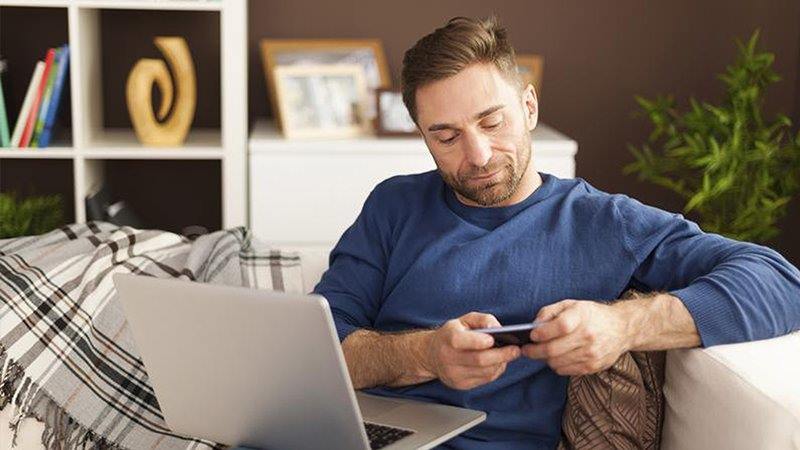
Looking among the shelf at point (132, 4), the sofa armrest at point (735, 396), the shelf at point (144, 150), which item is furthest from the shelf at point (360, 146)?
the sofa armrest at point (735, 396)

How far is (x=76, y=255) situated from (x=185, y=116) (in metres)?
1.40

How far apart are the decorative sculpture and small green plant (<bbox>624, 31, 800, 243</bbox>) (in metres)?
1.37

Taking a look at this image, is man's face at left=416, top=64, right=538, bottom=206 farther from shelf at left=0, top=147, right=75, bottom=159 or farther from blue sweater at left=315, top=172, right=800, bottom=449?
shelf at left=0, top=147, right=75, bottom=159

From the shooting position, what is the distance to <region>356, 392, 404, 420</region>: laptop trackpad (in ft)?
6.67

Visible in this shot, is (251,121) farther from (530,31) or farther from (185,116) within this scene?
(530,31)

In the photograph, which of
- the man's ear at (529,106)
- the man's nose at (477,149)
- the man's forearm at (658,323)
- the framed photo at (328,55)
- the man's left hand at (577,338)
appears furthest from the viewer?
the framed photo at (328,55)

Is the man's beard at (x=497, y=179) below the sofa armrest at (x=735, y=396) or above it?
above

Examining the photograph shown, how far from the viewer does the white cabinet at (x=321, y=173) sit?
3844 mm

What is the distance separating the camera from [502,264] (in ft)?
7.13

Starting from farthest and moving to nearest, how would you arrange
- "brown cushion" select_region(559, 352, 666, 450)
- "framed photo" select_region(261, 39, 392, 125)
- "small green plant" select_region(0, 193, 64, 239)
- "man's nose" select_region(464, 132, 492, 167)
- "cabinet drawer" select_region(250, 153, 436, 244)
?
"framed photo" select_region(261, 39, 392, 125), "cabinet drawer" select_region(250, 153, 436, 244), "small green plant" select_region(0, 193, 64, 239), "man's nose" select_region(464, 132, 492, 167), "brown cushion" select_region(559, 352, 666, 450)

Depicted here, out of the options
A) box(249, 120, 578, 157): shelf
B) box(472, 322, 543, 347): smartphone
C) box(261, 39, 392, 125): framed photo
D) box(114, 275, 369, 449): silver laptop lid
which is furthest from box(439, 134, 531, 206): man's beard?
box(261, 39, 392, 125): framed photo

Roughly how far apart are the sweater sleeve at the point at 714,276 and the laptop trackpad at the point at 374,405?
45 centimetres

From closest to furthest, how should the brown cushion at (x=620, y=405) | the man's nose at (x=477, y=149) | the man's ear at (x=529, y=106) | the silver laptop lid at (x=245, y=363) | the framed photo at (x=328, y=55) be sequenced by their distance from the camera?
the silver laptop lid at (x=245, y=363), the brown cushion at (x=620, y=405), the man's nose at (x=477, y=149), the man's ear at (x=529, y=106), the framed photo at (x=328, y=55)

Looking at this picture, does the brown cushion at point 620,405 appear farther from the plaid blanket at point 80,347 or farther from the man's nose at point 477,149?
the plaid blanket at point 80,347
